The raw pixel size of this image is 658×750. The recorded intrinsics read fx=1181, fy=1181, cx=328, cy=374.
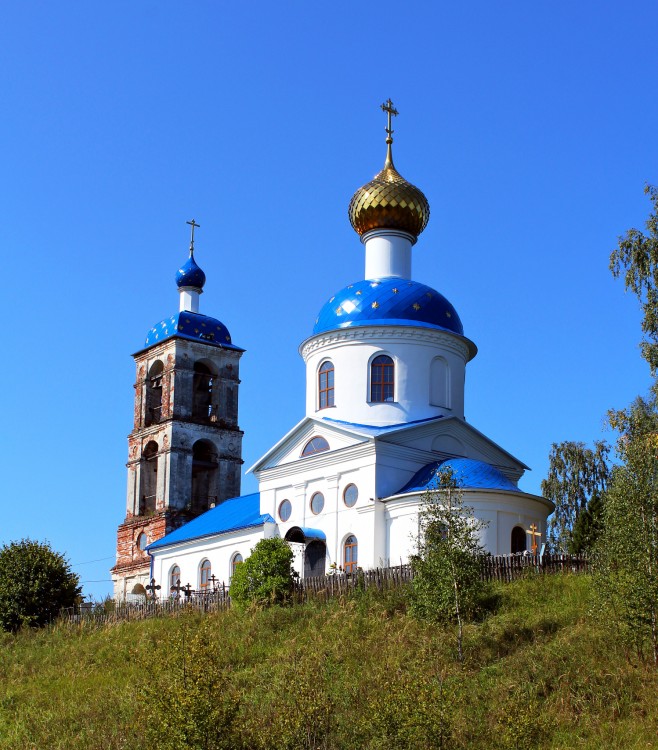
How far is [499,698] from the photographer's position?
57.4 feet

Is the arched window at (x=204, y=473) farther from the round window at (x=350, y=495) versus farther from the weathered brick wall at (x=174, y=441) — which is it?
the round window at (x=350, y=495)

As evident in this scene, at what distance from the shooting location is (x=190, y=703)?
14.5m

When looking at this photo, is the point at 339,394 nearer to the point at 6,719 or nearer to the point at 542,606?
the point at 542,606

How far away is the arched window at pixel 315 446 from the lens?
30716 millimetres

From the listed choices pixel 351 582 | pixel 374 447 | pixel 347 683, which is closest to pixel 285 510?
pixel 374 447

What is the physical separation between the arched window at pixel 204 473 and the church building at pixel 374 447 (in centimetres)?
451

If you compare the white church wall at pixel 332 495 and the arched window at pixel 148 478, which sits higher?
the arched window at pixel 148 478

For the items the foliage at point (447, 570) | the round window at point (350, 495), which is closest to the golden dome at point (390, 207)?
the round window at point (350, 495)

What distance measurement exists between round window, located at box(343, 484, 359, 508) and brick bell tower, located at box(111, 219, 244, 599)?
40.4 ft

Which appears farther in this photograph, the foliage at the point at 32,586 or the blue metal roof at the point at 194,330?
the blue metal roof at the point at 194,330

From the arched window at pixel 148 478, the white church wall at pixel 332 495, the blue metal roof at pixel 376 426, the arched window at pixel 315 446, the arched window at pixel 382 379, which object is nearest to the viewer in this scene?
the white church wall at pixel 332 495

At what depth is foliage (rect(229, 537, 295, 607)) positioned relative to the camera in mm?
25562

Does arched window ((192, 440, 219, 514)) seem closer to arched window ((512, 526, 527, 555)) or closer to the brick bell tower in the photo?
the brick bell tower

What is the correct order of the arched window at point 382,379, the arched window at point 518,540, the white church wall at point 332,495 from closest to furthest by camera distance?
the arched window at point 518,540 → the white church wall at point 332,495 → the arched window at point 382,379
